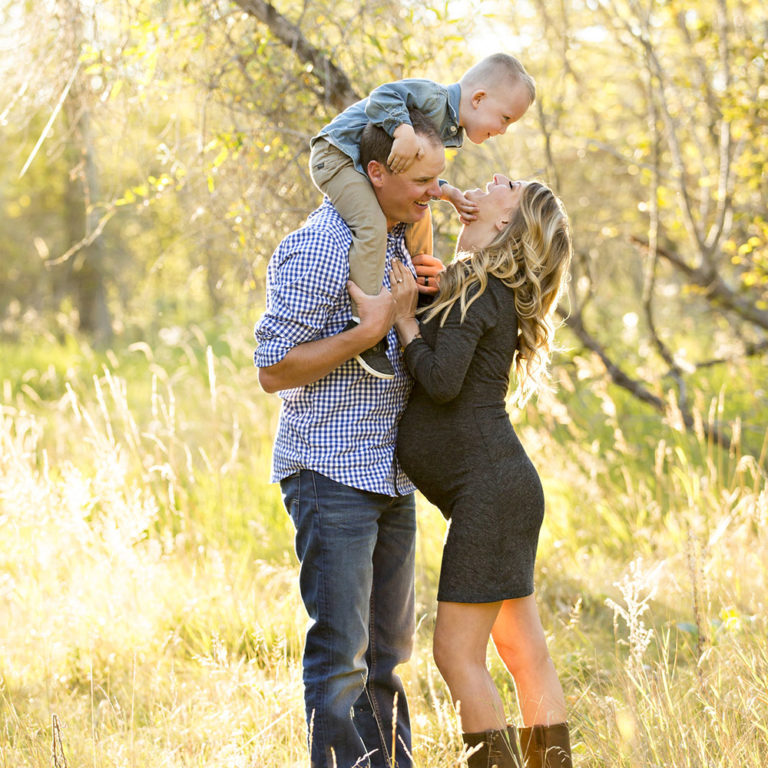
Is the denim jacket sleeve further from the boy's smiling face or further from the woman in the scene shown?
the woman

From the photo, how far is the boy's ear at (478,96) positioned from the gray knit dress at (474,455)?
75 centimetres

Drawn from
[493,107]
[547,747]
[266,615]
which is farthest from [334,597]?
[493,107]

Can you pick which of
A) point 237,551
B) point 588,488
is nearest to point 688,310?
point 588,488

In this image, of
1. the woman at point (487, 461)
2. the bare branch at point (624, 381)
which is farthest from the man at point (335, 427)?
the bare branch at point (624, 381)

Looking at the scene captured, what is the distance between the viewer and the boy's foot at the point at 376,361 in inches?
91.3

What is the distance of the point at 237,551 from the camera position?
14.5ft

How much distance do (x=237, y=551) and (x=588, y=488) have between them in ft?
6.17

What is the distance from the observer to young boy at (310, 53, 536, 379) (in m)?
2.33

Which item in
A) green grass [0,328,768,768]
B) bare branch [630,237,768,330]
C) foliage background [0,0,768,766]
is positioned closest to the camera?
green grass [0,328,768,768]

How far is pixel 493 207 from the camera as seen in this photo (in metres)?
2.52

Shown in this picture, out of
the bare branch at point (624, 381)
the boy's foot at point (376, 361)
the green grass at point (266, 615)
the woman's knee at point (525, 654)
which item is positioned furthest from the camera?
the bare branch at point (624, 381)

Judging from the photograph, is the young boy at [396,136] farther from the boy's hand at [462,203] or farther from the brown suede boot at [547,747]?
the brown suede boot at [547,747]

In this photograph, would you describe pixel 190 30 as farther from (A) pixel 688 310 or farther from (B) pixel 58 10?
(A) pixel 688 310

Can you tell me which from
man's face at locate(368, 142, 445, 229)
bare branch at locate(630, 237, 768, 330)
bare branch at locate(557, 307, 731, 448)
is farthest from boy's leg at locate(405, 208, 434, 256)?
bare branch at locate(630, 237, 768, 330)
